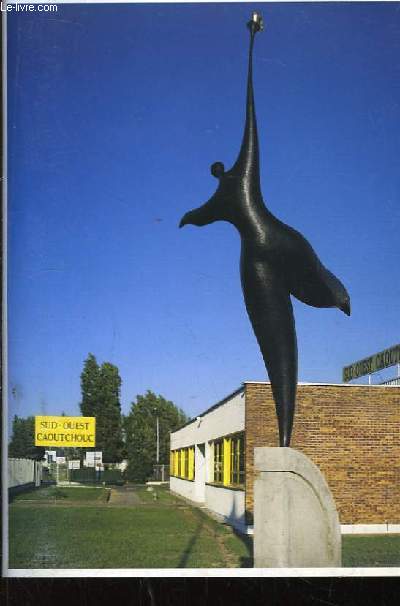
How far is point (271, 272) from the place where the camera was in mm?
9625

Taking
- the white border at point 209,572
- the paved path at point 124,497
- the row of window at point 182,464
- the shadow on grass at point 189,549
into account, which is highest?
the row of window at point 182,464

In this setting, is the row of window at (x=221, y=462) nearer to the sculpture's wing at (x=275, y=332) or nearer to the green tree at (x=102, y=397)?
the green tree at (x=102, y=397)

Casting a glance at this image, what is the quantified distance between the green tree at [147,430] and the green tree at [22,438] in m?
2.88

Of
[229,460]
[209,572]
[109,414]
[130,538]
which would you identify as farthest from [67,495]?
[209,572]

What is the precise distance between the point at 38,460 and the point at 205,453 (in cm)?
606

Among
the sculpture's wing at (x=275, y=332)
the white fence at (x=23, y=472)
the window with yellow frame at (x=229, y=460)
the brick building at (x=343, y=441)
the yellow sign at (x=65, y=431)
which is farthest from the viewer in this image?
the window with yellow frame at (x=229, y=460)

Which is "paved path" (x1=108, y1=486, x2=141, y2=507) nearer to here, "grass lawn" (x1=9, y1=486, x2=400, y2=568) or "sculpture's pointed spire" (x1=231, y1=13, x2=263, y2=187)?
"grass lawn" (x1=9, y1=486, x2=400, y2=568)

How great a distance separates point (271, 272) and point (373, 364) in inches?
541

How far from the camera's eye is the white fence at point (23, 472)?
12119 millimetres

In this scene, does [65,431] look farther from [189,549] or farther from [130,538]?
[130,538]

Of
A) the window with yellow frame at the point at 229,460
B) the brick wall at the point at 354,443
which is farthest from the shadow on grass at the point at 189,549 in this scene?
the brick wall at the point at 354,443

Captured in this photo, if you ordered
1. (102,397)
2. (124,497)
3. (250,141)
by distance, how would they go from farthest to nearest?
(124,497)
(102,397)
(250,141)
